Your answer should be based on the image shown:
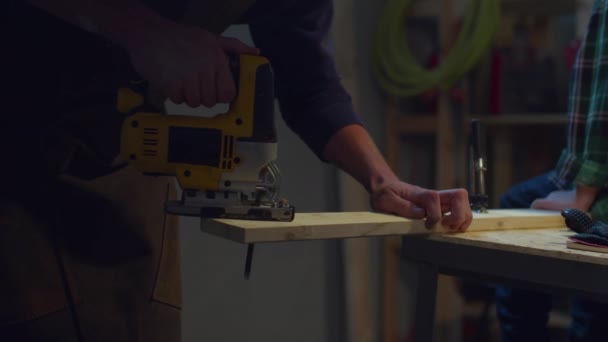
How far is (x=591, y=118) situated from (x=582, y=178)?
14 cm

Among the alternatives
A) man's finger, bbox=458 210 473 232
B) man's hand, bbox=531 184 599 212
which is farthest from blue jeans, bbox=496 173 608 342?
man's finger, bbox=458 210 473 232

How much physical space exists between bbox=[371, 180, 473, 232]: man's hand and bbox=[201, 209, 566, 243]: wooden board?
2 centimetres

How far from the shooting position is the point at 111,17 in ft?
3.34

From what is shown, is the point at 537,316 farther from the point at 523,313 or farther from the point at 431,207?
the point at 431,207

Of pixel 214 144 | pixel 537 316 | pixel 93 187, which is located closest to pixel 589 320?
pixel 537 316

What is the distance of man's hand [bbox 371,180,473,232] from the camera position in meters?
1.27

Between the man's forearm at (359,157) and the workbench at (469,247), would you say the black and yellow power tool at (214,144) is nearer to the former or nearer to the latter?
the workbench at (469,247)

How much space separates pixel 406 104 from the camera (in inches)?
124

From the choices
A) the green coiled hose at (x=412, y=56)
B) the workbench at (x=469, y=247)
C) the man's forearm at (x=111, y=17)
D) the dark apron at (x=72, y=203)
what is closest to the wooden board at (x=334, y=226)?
the workbench at (x=469, y=247)

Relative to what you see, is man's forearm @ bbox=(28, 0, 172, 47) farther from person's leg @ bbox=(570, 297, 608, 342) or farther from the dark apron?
person's leg @ bbox=(570, 297, 608, 342)

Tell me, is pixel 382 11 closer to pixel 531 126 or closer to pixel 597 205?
pixel 531 126

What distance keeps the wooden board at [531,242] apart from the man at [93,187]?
0.17 ft

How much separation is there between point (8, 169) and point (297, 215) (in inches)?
19.1

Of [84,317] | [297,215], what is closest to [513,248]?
[297,215]
